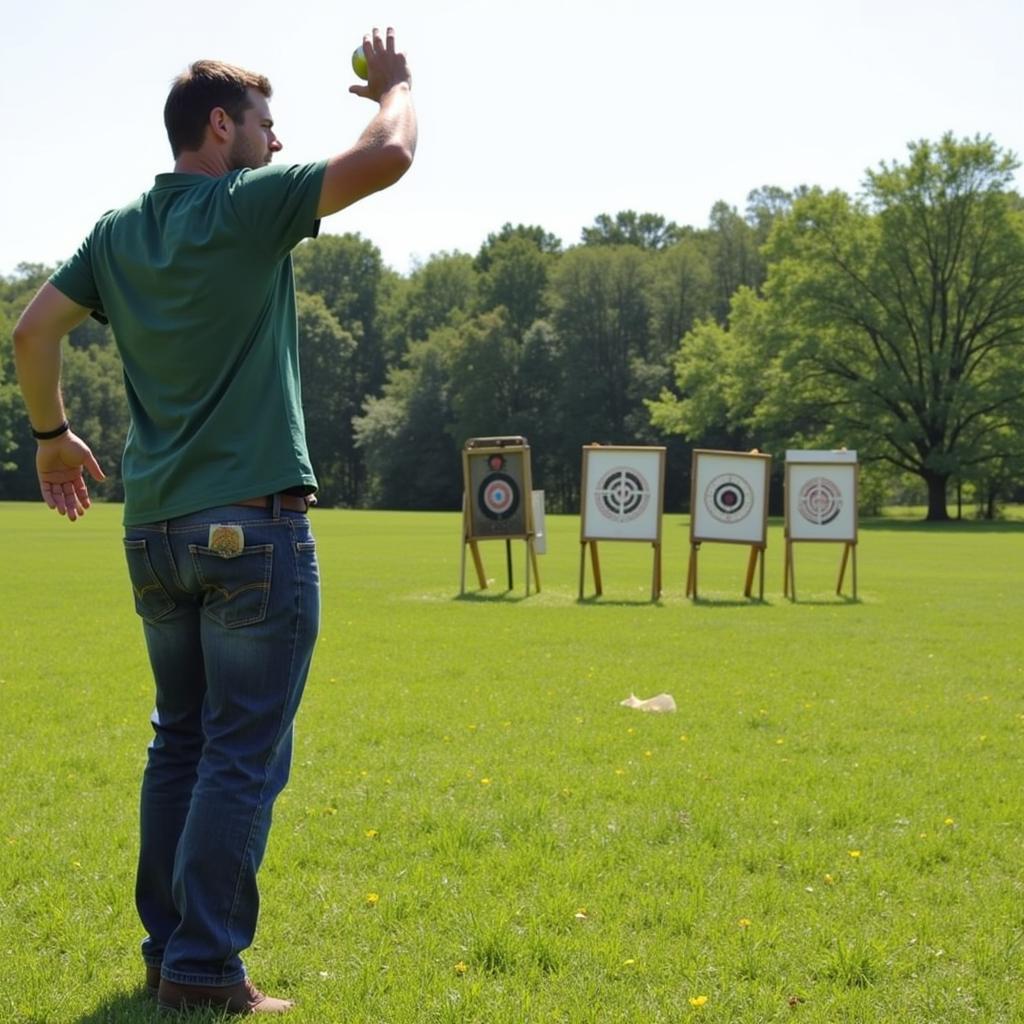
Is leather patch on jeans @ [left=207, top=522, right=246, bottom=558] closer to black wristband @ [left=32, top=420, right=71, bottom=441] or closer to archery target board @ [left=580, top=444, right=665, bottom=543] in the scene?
black wristband @ [left=32, top=420, right=71, bottom=441]

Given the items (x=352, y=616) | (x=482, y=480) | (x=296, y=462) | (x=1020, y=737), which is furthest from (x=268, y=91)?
(x=482, y=480)

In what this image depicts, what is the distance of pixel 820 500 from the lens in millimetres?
19031

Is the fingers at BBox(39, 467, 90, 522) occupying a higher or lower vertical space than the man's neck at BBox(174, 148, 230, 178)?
lower

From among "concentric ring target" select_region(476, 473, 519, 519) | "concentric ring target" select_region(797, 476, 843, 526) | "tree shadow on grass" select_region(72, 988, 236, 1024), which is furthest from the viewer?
"concentric ring target" select_region(797, 476, 843, 526)

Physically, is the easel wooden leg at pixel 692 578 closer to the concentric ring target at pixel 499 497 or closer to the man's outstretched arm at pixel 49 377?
the concentric ring target at pixel 499 497

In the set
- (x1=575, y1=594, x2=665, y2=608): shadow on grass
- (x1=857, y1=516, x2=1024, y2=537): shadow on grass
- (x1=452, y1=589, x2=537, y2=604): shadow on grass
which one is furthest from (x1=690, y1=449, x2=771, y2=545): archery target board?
(x1=857, y1=516, x2=1024, y2=537): shadow on grass

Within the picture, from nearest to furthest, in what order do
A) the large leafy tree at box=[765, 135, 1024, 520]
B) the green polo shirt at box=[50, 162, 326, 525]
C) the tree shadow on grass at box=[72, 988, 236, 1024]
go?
the green polo shirt at box=[50, 162, 326, 525]
the tree shadow on grass at box=[72, 988, 236, 1024]
the large leafy tree at box=[765, 135, 1024, 520]

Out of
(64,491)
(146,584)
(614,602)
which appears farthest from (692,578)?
(146,584)

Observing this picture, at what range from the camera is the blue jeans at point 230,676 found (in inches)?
126

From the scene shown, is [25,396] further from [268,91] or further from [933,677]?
[933,677]

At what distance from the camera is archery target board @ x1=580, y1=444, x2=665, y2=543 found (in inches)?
708

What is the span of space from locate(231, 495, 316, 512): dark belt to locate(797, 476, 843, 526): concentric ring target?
53.1ft

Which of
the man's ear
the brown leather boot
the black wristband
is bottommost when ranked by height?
the brown leather boot

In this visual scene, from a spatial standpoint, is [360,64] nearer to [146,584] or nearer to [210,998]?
[146,584]
